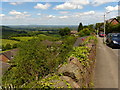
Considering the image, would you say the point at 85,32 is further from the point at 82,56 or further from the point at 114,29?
the point at 82,56

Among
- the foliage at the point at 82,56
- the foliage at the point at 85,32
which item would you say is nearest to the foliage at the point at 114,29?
the foliage at the point at 85,32

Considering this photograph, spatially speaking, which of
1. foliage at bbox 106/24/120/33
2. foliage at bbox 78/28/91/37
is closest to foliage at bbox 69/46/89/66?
foliage at bbox 106/24/120/33

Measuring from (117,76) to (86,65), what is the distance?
976mm

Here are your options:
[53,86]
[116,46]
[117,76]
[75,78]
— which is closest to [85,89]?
[75,78]

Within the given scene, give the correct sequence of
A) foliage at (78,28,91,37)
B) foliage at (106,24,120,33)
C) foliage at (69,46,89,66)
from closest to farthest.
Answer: foliage at (69,46,89,66) → foliage at (106,24,120,33) → foliage at (78,28,91,37)

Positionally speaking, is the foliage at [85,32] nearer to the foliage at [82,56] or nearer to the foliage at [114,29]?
the foliage at [114,29]

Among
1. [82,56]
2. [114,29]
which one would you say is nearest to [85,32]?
[114,29]

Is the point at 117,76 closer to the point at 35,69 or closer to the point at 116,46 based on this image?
the point at 35,69

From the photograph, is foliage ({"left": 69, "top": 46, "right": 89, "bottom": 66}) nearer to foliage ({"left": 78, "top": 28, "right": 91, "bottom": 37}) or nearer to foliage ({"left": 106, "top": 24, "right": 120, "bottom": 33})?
foliage ({"left": 106, "top": 24, "right": 120, "bottom": 33})

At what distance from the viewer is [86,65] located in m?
4.11

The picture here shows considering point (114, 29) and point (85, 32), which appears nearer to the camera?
point (114, 29)

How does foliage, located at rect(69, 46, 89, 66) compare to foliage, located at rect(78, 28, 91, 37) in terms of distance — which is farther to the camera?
foliage, located at rect(78, 28, 91, 37)

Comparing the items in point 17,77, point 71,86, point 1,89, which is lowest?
point 17,77

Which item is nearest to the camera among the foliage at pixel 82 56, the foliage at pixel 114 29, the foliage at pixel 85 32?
the foliage at pixel 82 56
